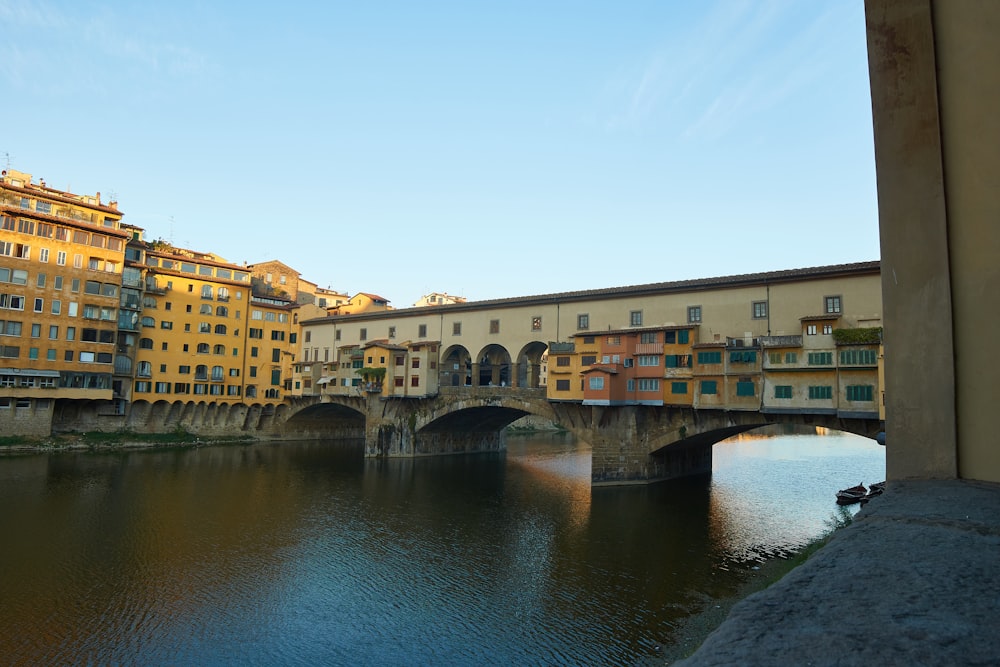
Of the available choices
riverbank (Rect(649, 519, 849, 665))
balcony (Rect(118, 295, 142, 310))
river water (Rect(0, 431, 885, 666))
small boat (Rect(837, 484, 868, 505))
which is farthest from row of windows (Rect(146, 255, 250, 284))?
small boat (Rect(837, 484, 868, 505))

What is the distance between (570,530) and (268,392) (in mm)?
50940

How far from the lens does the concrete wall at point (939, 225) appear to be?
5.67 meters

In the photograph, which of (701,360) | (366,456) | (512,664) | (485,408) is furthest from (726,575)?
(366,456)

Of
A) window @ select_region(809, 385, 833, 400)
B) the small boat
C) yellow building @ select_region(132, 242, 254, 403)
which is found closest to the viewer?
window @ select_region(809, 385, 833, 400)

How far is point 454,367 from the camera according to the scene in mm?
59938

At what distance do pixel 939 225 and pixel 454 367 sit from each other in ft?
180

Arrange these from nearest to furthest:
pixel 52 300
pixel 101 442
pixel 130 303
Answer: pixel 52 300 → pixel 101 442 → pixel 130 303

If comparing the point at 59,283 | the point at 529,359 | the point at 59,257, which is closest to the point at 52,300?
the point at 59,283

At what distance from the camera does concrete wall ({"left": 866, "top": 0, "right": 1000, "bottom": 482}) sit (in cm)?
567

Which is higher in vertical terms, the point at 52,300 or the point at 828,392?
the point at 52,300

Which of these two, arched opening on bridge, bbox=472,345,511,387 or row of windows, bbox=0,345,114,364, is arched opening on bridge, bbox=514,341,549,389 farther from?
row of windows, bbox=0,345,114,364

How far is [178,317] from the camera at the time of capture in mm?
63500

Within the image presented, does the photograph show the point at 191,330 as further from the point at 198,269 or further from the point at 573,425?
the point at 573,425

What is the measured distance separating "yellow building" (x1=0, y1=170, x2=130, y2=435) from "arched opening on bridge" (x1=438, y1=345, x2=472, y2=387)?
102 ft
